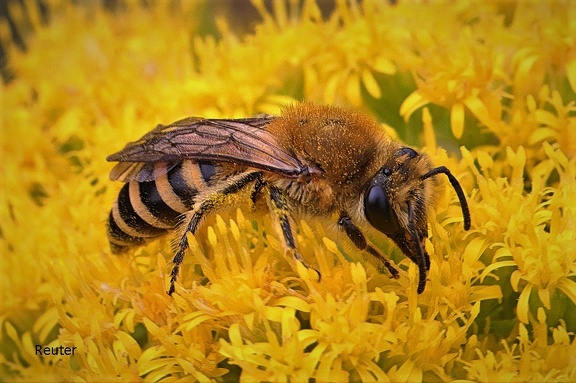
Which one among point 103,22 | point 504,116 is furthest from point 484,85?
point 103,22

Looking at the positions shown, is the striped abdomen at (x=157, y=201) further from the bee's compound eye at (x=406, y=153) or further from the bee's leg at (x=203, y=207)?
the bee's compound eye at (x=406, y=153)

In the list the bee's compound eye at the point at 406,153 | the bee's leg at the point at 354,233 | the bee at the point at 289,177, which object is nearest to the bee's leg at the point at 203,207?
the bee at the point at 289,177

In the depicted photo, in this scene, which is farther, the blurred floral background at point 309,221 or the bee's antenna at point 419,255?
the blurred floral background at point 309,221

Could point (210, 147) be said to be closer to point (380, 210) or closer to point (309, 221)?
point (309, 221)

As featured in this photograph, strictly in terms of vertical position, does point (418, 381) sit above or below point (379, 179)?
below

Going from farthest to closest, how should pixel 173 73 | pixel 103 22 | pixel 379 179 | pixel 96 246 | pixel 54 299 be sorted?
pixel 103 22 → pixel 173 73 → pixel 96 246 → pixel 54 299 → pixel 379 179

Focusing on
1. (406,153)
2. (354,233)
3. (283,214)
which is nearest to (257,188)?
(283,214)

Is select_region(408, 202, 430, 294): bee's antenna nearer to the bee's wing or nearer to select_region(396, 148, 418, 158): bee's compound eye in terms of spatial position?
select_region(396, 148, 418, 158): bee's compound eye

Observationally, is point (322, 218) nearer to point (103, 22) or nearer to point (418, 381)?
point (418, 381)
